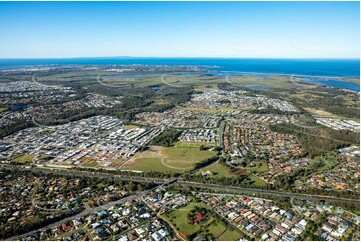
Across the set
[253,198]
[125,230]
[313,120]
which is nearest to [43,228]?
[125,230]

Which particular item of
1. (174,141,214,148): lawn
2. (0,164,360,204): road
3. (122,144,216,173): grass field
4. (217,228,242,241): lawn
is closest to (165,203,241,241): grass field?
(217,228,242,241): lawn

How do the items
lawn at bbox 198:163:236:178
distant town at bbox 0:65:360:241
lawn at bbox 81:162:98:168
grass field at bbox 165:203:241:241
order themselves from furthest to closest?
lawn at bbox 81:162:98:168 < lawn at bbox 198:163:236:178 < distant town at bbox 0:65:360:241 < grass field at bbox 165:203:241:241

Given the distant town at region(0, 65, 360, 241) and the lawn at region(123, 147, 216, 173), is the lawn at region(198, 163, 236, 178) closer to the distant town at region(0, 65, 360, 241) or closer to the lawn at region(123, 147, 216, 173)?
the distant town at region(0, 65, 360, 241)

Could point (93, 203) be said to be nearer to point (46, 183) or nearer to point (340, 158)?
point (46, 183)

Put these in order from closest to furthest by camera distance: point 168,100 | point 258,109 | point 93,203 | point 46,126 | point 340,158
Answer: point 93,203 → point 340,158 → point 46,126 → point 258,109 → point 168,100

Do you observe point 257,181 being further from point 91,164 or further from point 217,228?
point 91,164

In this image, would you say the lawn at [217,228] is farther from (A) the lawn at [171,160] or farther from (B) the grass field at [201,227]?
(A) the lawn at [171,160]
